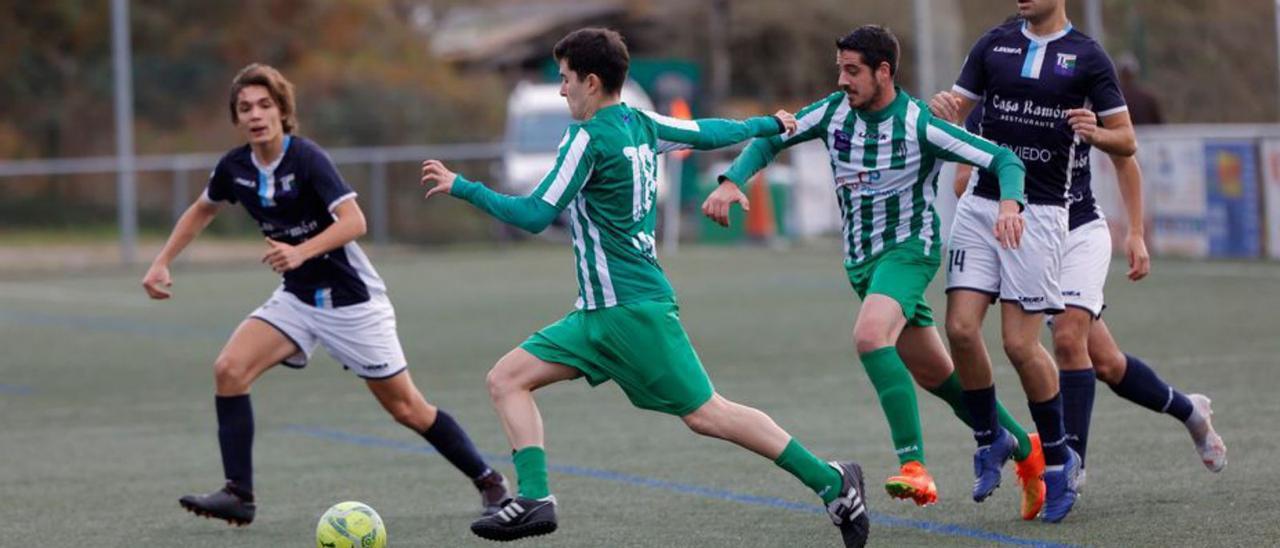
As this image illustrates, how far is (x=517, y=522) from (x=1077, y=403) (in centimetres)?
234

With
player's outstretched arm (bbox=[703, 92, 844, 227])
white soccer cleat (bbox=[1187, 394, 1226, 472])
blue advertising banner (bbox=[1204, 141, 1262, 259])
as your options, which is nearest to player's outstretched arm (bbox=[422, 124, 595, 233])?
player's outstretched arm (bbox=[703, 92, 844, 227])

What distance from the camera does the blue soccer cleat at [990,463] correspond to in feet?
24.5

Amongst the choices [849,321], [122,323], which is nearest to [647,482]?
[849,321]

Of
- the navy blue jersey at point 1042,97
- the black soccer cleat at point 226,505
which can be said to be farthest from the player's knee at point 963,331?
the black soccer cleat at point 226,505

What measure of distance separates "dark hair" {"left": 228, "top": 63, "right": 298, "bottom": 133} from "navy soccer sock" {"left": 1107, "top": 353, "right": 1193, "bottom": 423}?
3.45 metres

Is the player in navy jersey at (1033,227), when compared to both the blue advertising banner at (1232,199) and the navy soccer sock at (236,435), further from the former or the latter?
the blue advertising banner at (1232,199)

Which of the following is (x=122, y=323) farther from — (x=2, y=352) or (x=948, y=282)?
(x=948, y=282)

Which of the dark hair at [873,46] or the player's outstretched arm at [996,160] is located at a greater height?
the dark hair at [873,46]

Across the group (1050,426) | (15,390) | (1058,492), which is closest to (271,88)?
(1050,426)

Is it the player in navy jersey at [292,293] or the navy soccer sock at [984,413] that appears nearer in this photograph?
the navy soccer sock at [984,413]

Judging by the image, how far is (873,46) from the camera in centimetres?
726

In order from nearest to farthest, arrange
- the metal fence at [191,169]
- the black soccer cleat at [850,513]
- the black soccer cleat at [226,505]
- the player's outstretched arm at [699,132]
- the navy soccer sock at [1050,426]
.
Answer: the black soccer cleat at [850,513]
the player's outstretched arm at [699,132]
the navy soccer sock at [1050,426]
the black soccer cleat at [226,505]
the metal fence at [191,169]

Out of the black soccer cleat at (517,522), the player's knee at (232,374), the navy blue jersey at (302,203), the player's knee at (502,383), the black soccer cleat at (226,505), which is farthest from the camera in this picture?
the player's knee at (232,374)

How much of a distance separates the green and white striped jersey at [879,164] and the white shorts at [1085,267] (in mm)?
503
